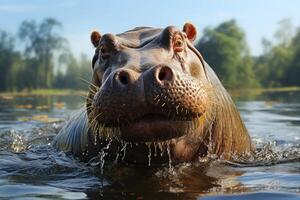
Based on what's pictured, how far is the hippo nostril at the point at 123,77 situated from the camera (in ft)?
13.3

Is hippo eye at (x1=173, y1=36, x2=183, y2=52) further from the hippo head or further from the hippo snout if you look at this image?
the hippo snout

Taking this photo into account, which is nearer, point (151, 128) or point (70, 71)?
point (151, 128)

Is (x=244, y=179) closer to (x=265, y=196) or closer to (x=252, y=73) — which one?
(x=265, y=196)

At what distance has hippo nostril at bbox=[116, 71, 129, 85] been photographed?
13.3 feet

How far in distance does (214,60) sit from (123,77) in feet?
219

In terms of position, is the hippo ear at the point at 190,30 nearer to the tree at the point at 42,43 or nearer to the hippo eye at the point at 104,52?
the hippo eye at the point at 104,52

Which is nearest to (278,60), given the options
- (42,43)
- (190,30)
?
(42,43)

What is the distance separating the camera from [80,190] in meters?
4.21

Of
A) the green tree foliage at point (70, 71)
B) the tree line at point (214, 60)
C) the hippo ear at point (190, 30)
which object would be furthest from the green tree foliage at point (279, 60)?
the hippo ear at point (190, 30)

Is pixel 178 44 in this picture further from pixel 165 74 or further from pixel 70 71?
pixel 70 71

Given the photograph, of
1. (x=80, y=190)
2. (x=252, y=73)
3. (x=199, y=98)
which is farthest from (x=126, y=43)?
(x=252, y=73)

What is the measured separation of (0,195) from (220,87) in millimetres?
2960

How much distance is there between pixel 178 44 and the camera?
514 cm

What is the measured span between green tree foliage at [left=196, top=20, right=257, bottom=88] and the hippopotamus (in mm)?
60413
